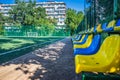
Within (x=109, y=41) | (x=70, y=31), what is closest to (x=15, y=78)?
(x=109, y=41)

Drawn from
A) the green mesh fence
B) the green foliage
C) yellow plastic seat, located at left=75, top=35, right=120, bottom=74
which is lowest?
the green mesh fence

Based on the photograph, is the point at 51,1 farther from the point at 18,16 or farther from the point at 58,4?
the point at 18,16

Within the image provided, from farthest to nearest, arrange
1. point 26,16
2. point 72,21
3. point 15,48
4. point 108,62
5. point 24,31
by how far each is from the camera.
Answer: point 72,21, point 26,16, point 24,31, point 15,48, point 108,62

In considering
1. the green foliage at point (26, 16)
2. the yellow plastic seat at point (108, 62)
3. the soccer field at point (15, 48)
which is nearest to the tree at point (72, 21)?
the green foliage at point (26, 16)

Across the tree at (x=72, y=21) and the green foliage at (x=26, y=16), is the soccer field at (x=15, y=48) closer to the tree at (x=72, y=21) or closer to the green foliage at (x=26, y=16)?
the green foliage at (x=26, y=16)

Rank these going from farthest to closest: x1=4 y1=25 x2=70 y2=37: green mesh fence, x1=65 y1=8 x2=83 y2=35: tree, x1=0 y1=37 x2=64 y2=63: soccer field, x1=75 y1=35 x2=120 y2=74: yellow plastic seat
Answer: x1=65 y1=8 x2=83 y2=35: tree → x1=4 y1=25 x2=70 y2=37: green mesh fence → x1=0 y1=37 x2=64 y2=63: soccer field → x1=75 y1=35 x2=120 y2=74: yellow plastic seat

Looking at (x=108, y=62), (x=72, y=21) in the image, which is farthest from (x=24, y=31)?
(x=108, y=62)

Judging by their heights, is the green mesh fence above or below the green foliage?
below

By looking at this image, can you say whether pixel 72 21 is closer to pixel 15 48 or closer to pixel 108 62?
pixel 15 48

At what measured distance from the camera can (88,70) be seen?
2684mm

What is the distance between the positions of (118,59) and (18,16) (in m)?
70.2

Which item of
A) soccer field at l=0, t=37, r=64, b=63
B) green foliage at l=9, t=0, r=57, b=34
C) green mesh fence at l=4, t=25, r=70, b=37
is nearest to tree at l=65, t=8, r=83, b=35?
green foliage at l=9, t=0, r=57, b=34

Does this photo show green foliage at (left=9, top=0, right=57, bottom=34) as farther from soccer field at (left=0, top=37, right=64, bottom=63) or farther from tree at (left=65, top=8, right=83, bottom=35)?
soccer field at (left=0, top=37, right=64, bottom=63)

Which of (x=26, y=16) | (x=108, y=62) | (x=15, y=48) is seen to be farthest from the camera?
(x=26, y=16)
